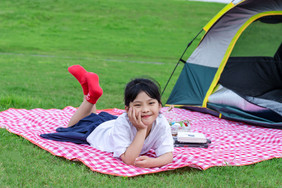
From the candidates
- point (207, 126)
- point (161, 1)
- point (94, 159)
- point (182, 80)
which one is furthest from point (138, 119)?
point (161, 1)

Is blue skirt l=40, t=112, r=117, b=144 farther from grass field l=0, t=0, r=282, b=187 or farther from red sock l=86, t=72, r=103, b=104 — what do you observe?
grass field l=0, t=0, r=282, b=187

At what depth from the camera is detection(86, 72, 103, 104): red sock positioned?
3492 millimetres

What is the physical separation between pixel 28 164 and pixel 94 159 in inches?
19.6

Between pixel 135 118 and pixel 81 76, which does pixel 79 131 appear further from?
pixel 135 118

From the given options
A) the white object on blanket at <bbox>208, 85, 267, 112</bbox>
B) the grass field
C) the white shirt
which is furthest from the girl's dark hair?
the white object on blanket at <bbox>208, 85, 267, 112</bbox>

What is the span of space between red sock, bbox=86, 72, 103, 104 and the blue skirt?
165 mm

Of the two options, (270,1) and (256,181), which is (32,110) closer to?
(256,181)

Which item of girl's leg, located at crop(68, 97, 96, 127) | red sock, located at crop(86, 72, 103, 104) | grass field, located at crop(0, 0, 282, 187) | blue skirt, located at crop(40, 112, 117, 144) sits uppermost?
red sock, located at crop(86, 72, 103, 104)

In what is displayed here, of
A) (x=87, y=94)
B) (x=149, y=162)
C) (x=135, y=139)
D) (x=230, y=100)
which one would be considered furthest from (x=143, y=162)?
(x=230, y=100)

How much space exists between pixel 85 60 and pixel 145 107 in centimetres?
819

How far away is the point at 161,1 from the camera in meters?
23.9

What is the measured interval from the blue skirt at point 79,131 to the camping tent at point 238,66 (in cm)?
209

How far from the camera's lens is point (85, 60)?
10.7m

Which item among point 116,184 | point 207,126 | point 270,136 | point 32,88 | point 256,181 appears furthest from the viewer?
point 32,88
